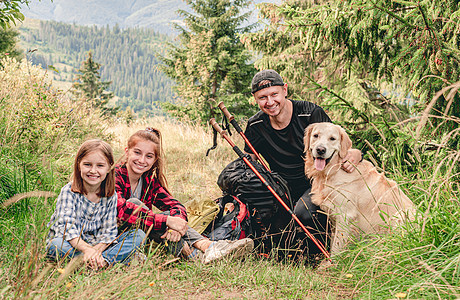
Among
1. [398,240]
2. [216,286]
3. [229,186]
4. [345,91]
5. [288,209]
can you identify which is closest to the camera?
[398,240]

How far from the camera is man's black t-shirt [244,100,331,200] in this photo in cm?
372

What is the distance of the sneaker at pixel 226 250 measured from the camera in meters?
2.87

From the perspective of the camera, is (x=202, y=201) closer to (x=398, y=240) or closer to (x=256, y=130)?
(x=256, y=130)

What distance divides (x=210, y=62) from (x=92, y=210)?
707 inches

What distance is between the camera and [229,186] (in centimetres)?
360

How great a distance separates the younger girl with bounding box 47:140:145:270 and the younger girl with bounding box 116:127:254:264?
0.15m

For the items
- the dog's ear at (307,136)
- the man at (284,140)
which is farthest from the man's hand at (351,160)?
the dog's ear at (307,136)

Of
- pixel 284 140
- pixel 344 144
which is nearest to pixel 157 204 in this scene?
pixel 284 140

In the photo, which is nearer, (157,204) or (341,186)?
(341,186)

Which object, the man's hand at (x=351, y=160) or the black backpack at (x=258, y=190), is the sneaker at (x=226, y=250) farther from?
the man's hand at (x=351, y=160)

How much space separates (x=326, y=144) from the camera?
3.29m

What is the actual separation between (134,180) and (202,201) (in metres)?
0.85

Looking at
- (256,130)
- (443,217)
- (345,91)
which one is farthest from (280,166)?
(345,91)

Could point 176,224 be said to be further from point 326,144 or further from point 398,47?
point 398,47
